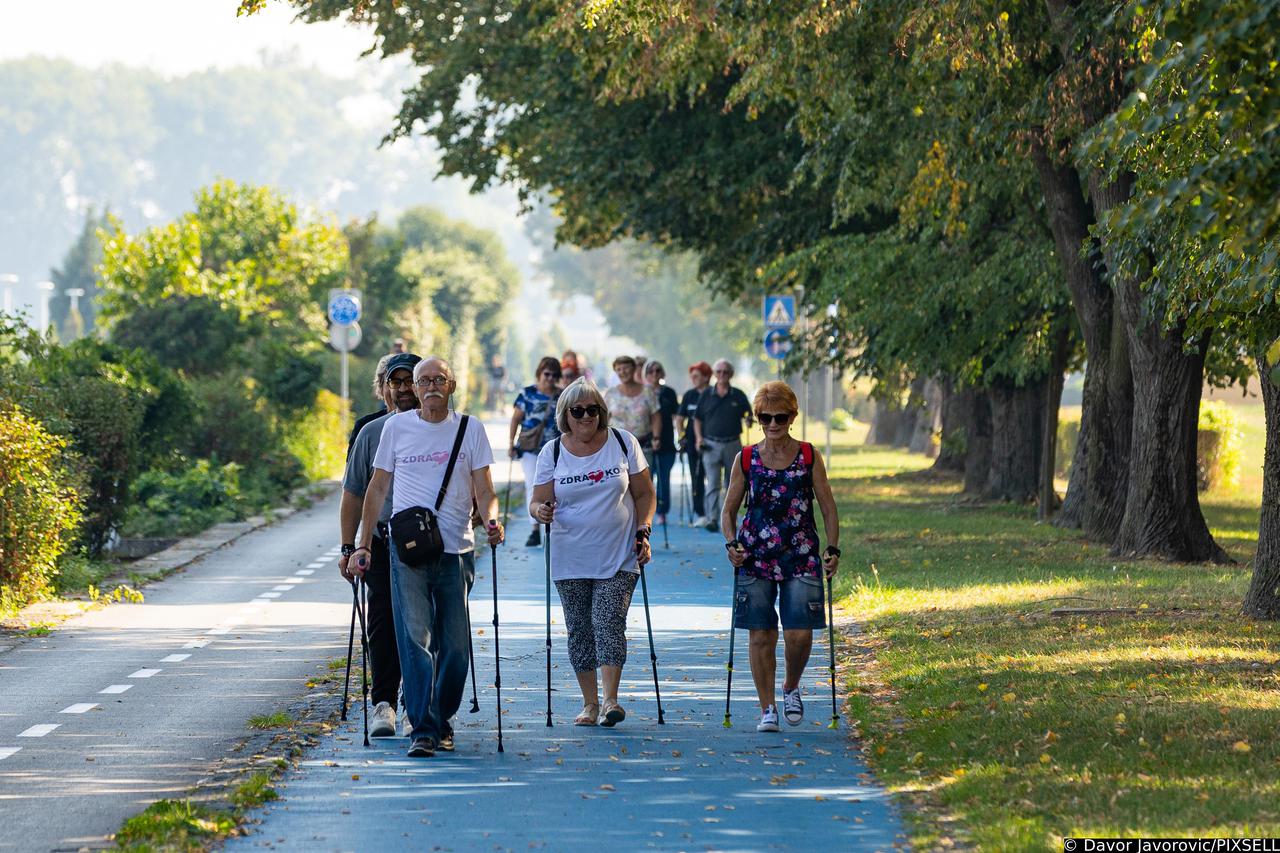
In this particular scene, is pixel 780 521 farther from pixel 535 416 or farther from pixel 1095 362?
pixel 1095 362

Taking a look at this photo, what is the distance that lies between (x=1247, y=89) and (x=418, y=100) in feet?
72.9

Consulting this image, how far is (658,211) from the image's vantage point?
2777 cm

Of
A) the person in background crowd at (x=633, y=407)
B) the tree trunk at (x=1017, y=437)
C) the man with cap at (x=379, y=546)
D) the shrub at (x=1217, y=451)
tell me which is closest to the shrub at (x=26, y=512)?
the person in background crowd at (x=633, y=407)

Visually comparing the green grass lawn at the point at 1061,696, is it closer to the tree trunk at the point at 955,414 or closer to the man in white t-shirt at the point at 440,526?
the man in white t-shirt at the point at 440,526

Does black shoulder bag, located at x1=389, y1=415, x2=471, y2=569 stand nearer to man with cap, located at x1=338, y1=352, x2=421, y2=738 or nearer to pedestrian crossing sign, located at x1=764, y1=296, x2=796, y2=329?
man with cap, located at x1=338, y1=352, x2=421, y2=738

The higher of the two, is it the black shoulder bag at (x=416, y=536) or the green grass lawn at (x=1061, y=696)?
the black shoulder bag at (x=416, y=536)

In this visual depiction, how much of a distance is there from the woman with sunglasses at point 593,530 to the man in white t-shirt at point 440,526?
1.65 feet

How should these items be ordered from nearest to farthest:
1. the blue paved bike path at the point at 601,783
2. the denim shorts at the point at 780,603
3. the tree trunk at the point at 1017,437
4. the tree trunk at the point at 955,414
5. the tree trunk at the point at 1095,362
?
the blue paved bike path at the point at 601,783, the denim shorts at the point at 780,603, the tree trunk at the point at 1095,362, the tree trunk at the point at 1017,437, the tree trunk at the point at 955,414

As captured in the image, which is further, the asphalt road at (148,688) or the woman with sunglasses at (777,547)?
the woman with sunglasses at (777,547)

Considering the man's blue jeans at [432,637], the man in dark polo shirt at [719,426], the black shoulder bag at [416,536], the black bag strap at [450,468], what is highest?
the man in dark polo shirt at [719,426]

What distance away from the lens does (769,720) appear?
9836 millimetres

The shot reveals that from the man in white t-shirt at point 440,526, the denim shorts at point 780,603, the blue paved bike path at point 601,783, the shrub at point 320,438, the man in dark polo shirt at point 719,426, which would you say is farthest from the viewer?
the shrub at point 320,438

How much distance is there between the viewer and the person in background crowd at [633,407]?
2019cm

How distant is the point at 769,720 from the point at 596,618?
93cm
